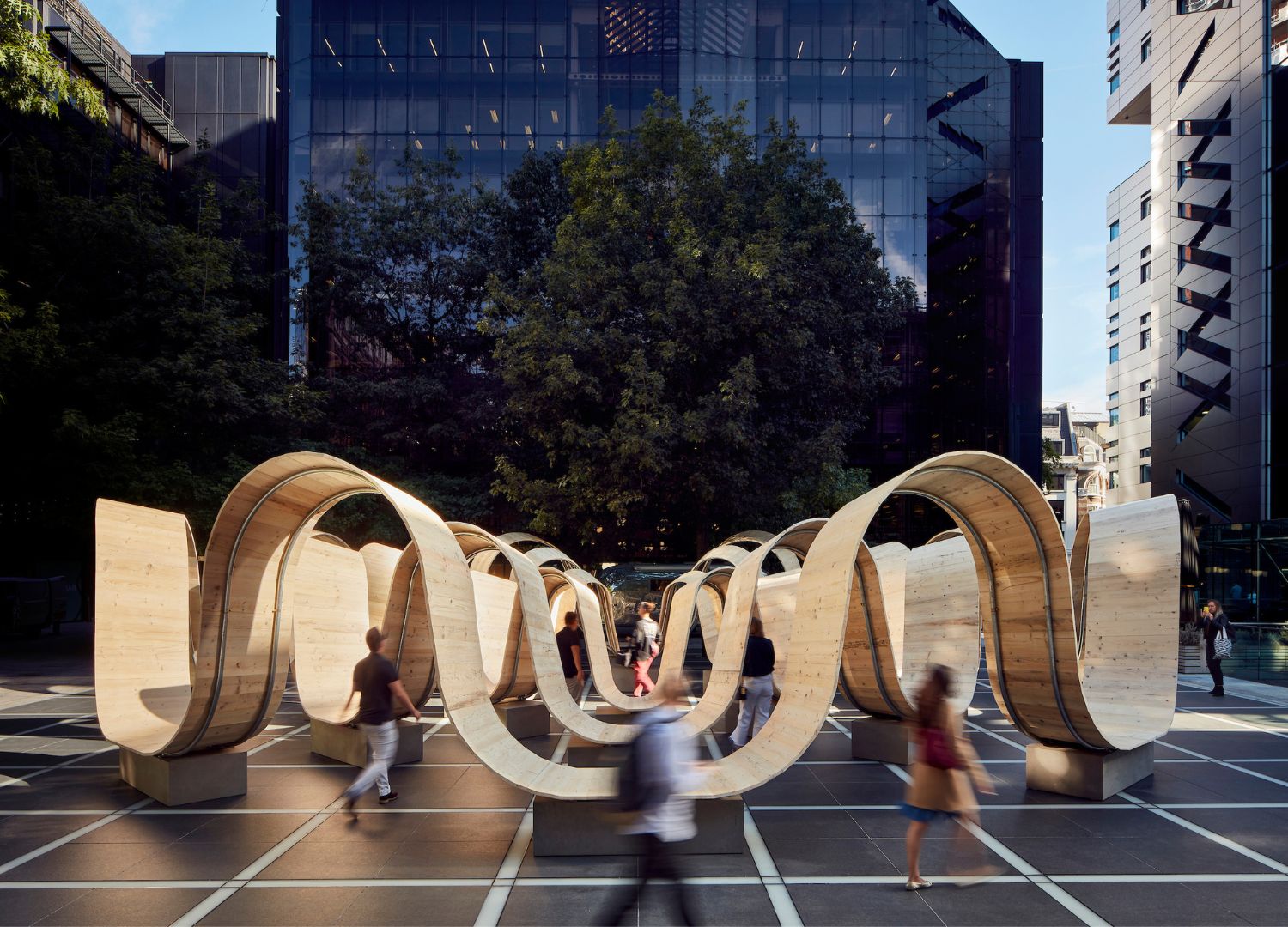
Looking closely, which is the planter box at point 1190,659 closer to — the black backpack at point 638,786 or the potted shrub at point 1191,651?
the potted shrub at point 1191,651

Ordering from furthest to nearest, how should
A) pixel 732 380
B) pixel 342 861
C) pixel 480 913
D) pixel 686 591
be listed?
pixel 732 380 < pixel 686 591 < pixel 342 861 < pixel 480 913

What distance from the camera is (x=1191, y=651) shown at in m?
21.5

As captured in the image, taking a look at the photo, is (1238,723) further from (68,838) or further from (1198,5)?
(1198,5)

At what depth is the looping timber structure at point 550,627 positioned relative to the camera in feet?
25.5

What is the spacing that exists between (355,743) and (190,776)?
7.04ft

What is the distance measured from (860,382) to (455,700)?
20080 millimetres

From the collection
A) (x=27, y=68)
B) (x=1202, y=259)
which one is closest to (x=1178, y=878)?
(x=27, y=68)

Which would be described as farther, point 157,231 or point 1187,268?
point 1187,268

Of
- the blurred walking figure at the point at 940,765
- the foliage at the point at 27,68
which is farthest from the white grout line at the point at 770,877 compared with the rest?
the foliage at the point at 27,68

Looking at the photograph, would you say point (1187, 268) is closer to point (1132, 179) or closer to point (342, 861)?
point (1132, 179)

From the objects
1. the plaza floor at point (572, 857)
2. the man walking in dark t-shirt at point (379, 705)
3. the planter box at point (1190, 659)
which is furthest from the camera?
the planter box at point (1190, 659)

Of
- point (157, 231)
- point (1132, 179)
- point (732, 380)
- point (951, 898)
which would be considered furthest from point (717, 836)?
point (1132, 179)

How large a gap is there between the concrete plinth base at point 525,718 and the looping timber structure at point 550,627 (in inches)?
83.4

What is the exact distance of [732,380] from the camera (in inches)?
851
